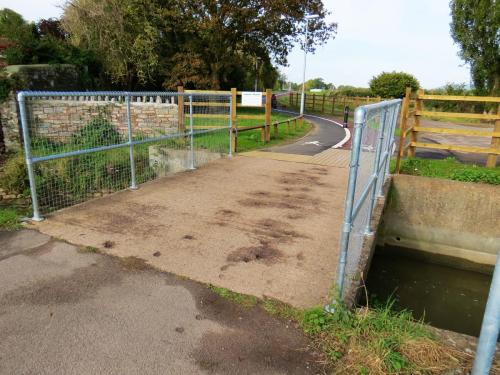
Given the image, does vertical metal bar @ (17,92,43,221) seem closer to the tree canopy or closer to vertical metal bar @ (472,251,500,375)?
vertical metal bar @ (472,251,500,375)

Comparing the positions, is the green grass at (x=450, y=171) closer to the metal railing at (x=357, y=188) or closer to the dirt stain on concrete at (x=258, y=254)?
the metal railing at (x=357, y=188)

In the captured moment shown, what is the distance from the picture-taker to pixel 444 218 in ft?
22.8

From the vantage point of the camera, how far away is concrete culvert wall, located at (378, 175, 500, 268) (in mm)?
6605

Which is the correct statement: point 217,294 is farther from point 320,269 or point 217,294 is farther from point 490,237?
point 490,237

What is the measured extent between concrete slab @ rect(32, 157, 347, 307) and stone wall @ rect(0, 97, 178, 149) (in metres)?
2.43

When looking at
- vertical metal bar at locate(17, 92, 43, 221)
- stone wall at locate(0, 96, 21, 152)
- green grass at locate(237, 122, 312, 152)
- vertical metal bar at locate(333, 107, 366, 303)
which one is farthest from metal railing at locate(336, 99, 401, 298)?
stone wall at locate(0, 96, 21, 152)

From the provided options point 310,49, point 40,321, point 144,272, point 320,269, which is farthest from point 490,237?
point 310,49

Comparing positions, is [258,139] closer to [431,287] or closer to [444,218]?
[444,218]

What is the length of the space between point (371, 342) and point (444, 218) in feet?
17.3

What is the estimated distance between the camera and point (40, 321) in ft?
9.11

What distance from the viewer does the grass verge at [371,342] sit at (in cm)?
236

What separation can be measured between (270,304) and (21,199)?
22.3ft

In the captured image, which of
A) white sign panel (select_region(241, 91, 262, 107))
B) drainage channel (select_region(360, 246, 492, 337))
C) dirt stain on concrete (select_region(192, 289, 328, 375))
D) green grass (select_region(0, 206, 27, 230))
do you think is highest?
white sign panel (select_region(241, 91, 262, 107))

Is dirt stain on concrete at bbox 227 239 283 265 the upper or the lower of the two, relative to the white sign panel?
lower
